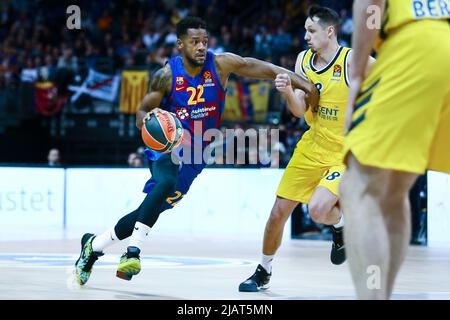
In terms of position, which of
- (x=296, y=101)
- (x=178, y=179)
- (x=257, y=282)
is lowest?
(x=257, y=282)

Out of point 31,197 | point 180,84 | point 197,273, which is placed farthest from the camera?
point 31,197

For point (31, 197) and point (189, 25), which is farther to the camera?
point (31, 197)

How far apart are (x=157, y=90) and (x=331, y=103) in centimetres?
137

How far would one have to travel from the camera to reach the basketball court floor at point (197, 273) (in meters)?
6.10

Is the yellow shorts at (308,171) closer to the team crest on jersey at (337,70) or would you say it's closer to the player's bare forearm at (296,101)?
the player's bare forearm at (296,101)

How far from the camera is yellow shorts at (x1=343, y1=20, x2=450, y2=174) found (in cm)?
327

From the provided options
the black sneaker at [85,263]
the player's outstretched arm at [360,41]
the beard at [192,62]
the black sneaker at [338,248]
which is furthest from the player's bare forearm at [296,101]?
the player's outstretched arm at [360,41]

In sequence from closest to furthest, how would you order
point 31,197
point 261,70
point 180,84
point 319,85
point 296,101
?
point 296,101
point 261,70
point 180,84
point 319,85
point 31,197

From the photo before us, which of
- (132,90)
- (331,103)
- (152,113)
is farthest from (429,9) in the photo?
(132,90)

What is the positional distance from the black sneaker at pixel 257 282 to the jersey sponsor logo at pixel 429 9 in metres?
3.45

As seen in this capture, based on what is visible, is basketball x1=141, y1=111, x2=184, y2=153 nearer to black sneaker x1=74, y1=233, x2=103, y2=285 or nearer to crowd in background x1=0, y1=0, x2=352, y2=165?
black sneaker x1=74, y1=233, x2=103, y2=285

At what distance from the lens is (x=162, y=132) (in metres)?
6.21

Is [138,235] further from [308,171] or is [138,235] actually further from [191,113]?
[308,171]
